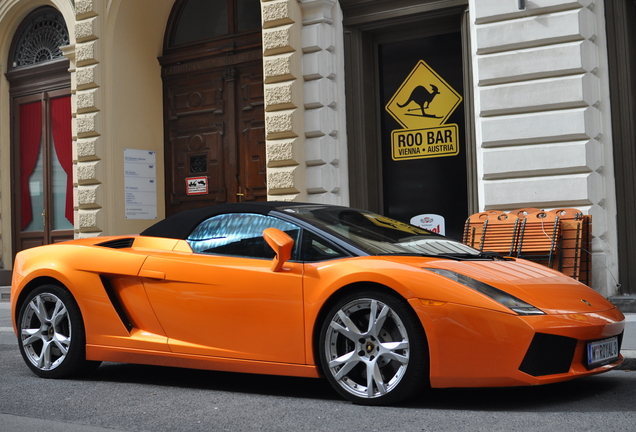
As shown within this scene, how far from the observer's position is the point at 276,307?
4570mm

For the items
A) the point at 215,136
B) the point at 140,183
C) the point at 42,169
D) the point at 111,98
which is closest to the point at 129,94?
the point at 111,98

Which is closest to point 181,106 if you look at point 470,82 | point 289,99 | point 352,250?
point 289,99

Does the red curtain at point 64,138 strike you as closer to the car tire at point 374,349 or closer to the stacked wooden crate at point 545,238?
the stacked wooden crate at point 545,238

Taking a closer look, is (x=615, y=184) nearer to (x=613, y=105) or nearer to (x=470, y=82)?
(x=613, y=105)

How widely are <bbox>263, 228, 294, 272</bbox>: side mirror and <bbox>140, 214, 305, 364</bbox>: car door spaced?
0.26 feet

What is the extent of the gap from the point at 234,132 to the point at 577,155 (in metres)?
5.49

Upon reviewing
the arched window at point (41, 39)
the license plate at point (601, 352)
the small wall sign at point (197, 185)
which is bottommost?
the license plate at point (601, 352)

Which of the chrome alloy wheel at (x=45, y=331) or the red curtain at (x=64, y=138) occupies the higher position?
the red curtain at (x=64, y=138)

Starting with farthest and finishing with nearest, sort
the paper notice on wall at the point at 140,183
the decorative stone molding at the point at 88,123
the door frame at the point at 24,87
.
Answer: the door frame at the point at 24,87 → the paper notice on wall at the point at 140,183 → the decorative stone molding at the point at 88,123

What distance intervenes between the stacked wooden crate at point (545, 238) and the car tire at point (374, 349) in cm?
444

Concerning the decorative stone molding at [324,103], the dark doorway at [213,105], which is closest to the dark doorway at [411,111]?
the decorative stone molding at [324,103]

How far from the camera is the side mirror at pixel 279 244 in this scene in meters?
4.48

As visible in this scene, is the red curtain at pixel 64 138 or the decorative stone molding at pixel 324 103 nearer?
the decorative stone molding at pixel 324 103

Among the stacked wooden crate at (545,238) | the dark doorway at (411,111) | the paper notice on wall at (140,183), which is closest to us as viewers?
the stacked wooden crate at (545,238)
